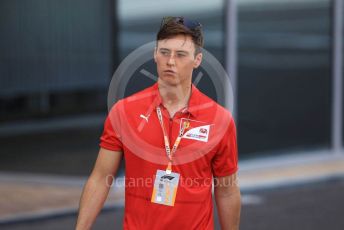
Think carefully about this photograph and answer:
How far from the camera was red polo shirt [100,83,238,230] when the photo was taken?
4.16 metres

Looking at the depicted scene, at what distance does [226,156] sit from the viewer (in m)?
4.27

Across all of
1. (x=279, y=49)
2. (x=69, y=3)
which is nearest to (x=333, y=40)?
(x=279, y=49)

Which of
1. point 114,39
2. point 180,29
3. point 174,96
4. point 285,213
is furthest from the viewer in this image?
point 114,39

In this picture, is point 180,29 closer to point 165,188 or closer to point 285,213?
point 165,188

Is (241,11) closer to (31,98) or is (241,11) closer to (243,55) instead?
(243,55)

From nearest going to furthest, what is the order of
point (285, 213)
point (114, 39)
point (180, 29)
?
1. point (180, 29)
2. point (285, 213)
3. point (114, 39)

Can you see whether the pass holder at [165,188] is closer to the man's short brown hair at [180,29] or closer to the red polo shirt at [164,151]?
the red polo shirt at [164,151]

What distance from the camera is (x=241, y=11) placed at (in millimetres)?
10914

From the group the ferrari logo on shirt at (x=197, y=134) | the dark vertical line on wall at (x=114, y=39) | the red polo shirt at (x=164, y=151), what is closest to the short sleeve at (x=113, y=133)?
the red polo shirt at (x=164, y=151)

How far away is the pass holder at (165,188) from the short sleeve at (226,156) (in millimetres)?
223

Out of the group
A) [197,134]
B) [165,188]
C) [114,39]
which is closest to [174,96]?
[197,134]

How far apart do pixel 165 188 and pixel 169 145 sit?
191 mm

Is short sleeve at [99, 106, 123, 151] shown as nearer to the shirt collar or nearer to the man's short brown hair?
the shirt collar

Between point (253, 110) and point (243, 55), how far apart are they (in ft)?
2.32
